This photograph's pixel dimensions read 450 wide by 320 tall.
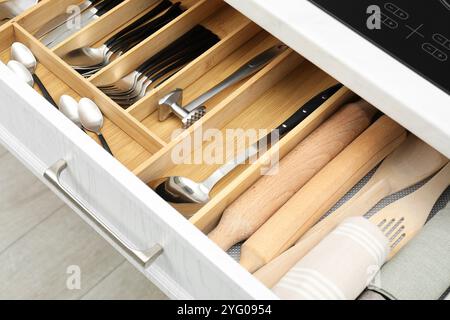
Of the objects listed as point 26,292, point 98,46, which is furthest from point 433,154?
point 26,292

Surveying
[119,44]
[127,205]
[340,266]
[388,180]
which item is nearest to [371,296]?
[340,266]

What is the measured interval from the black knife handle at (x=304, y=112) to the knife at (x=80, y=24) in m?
0.36

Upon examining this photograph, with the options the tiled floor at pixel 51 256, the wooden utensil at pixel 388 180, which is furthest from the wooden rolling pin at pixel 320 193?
the tiled floor at pixel 51 256

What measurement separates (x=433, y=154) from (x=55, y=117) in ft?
1.47

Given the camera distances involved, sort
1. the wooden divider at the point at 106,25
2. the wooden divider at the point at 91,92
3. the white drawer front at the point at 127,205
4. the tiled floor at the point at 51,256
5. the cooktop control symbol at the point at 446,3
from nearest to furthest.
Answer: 1. the white drawer front at the point at 127,205
2. the cooktop control symbol at the point at 446,3
3. the wooden divider at the point at 91,92
4. the wooden divider at the point at 106,25
5. the tiled floor at the point at 51,256

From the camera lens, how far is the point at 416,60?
731 millimetres

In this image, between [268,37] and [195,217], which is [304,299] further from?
[268,37]

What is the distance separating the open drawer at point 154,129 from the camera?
71 cm

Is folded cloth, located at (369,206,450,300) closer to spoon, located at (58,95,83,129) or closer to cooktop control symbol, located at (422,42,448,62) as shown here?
cooktop control symbol, located at (422,42,448,62)

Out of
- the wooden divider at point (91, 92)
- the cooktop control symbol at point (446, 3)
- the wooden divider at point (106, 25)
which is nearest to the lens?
the cooktop control symbol at point (446, 3)

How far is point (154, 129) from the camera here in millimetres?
938

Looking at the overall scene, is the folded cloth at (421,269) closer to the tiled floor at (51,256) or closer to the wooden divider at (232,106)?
the wooden divider at (232,106)

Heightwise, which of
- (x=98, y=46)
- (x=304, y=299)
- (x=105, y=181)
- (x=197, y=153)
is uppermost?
(x=98, y=46)
